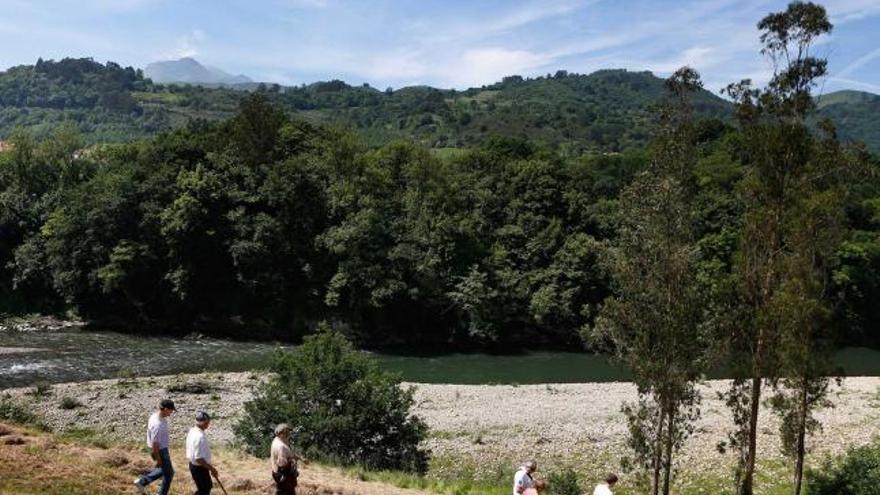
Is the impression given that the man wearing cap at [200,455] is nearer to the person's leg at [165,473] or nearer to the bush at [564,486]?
the person's leg at [165,473]

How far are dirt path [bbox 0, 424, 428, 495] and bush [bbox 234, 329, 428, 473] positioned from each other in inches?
123

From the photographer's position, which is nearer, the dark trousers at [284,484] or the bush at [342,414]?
the dark trousers at [284,484]

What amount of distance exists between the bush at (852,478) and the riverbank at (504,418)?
4.70m

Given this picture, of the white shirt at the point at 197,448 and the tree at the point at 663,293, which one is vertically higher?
the tree at the point at 663,293

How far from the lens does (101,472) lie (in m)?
15.2

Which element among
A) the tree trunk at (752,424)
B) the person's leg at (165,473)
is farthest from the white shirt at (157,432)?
the tree trunk at (752,424)

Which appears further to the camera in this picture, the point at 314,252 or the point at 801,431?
the point at 314,252

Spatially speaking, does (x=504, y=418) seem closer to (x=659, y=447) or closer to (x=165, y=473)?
(x=659, y=447)

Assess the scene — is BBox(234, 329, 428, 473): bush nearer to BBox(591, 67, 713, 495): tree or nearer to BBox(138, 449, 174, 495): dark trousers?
BBox(591, 67, 713, 495): tree

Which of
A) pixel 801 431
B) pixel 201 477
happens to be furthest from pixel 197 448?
pixel 801 431

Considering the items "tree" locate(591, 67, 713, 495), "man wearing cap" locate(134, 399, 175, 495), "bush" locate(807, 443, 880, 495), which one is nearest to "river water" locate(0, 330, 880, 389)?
"bush" locate(807, 443, 880, 495)

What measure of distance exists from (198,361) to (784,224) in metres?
40.6

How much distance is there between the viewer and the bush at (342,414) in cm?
2292

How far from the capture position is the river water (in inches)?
1773
